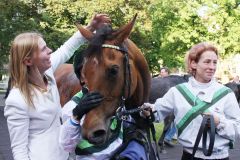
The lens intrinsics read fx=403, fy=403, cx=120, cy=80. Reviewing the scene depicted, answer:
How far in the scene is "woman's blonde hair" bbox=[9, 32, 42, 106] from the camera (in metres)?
2.76

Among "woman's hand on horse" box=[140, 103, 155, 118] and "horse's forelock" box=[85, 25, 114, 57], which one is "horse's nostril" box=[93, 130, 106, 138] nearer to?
"horse's forelock" box=[85, 25, 114, 57]

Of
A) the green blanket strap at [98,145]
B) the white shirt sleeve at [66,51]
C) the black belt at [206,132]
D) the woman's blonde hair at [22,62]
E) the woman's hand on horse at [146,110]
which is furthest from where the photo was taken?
the white shirt sleeve at [66,51]

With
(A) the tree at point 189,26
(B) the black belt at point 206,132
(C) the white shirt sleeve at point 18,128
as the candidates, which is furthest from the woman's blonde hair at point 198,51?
(A) the tree at point 189,26

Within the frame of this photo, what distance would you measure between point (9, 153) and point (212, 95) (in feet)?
20.2

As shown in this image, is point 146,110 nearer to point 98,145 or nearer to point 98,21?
point 98,145

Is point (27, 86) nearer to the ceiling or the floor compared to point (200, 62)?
nearer to the floor

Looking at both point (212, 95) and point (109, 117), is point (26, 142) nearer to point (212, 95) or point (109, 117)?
point (109, 117)

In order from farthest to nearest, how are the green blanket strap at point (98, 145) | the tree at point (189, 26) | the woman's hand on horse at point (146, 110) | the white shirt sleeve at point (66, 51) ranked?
the tree at point (189, 26) < the white shirt sleeve at point (66, 51) < the woman's hand on horse at point (146, 110) < the green blanket strap at point (98, 145)

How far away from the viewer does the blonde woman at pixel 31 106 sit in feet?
8.83

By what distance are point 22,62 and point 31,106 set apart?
0.32 meters

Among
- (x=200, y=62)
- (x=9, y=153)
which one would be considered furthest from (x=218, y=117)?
(x=9, y=153)

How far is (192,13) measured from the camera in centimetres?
2895

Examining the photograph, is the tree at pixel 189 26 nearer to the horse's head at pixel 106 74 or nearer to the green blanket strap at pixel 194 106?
the green blanket strap at pixel 194 106

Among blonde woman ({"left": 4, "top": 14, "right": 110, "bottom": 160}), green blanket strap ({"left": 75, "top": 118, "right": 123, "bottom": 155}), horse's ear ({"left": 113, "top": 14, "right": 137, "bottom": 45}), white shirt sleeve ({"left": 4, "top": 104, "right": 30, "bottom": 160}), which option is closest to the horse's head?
horse's ear ({"left": 113, "top": 14, "right": 137, "bottom": 45})
